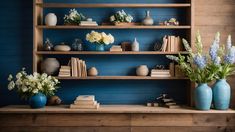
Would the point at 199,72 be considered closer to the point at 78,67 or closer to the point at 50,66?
the point at 78,67

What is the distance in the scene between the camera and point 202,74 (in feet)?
15.1

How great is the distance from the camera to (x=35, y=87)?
460 centimetres

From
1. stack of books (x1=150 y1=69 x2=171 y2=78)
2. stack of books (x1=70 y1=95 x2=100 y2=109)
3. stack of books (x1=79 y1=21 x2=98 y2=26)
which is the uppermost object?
stack of books (x1=79 y1=21 x2=98 y2=26)

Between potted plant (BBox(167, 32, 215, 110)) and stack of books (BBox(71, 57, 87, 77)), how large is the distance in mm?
1149

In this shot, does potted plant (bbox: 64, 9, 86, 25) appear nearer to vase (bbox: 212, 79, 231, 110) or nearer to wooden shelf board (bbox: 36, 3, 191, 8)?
wooden shelf board (bbox: 36, 3, 191, 8)

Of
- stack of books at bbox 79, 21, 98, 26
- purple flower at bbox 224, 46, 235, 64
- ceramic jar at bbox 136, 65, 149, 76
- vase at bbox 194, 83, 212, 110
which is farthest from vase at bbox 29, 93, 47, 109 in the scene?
purple flower at bbox 224, 46, 235, 64

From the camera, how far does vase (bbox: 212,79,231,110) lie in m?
4.57

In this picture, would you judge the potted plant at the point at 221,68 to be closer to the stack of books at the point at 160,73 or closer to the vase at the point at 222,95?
the vase at the point at 222,95

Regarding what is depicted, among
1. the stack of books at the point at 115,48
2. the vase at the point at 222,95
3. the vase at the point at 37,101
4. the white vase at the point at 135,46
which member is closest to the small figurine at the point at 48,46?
the vase at the point at 37,101

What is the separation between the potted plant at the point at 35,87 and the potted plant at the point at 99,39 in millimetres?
717

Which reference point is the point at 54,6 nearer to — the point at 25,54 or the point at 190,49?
the point at 25,54

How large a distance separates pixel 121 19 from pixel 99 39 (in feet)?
1.32

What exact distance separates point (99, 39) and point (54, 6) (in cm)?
75

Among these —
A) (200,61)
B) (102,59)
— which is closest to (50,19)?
(102,59)
